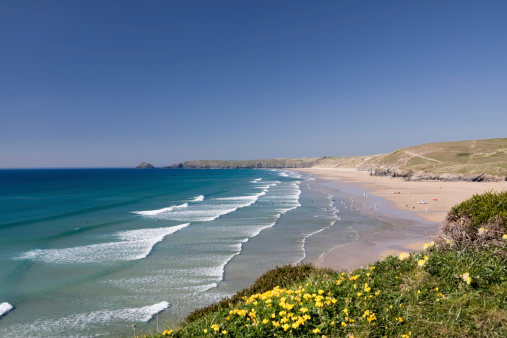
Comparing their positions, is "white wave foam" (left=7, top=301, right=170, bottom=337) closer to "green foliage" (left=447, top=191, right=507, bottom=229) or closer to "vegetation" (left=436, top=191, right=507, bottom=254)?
"vegetation" (left=436, top=191, right=507, bottom=254)

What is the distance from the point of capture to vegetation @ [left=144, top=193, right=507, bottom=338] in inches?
165

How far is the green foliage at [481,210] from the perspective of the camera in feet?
20.8

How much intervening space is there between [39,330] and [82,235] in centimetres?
1668

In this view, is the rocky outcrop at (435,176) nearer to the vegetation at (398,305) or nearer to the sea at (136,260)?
the sea at (136,260)

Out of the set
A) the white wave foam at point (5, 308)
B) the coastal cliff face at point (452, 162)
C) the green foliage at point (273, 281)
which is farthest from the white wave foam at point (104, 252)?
the coastal cliff face at point (452, 162)

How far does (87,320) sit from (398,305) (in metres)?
11.8

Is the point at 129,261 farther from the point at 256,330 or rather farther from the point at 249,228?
the point at 256,330

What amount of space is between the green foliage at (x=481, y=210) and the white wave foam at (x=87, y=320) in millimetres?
11061

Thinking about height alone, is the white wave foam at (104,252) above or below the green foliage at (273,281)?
below

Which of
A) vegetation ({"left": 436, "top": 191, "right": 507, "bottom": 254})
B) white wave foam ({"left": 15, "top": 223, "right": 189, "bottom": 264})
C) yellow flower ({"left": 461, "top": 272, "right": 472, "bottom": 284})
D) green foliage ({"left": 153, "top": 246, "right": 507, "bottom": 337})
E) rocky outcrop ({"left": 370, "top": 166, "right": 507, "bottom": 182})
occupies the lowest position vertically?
rocky outcrop ({"left": 370, "top": 166, "right": 507, "bottom": 182})

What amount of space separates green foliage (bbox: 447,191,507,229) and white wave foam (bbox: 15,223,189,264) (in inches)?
704

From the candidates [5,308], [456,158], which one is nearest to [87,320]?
[5,308]

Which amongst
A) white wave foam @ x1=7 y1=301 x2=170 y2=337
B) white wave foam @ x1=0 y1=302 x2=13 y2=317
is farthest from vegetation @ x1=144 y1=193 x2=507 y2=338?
white wave foam @ x1=0 y1=302 x2=13 y2=317

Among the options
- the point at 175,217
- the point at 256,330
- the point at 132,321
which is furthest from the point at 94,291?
the point at 175,217
